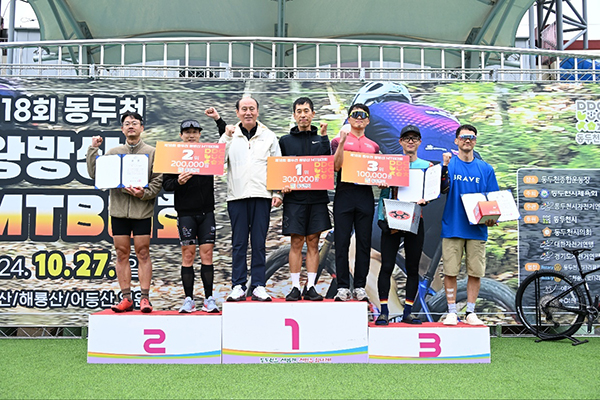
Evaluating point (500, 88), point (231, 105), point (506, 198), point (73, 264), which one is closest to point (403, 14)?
point (500, 88)

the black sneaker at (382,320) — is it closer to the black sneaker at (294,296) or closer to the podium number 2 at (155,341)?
the black sneaker at (294,296)

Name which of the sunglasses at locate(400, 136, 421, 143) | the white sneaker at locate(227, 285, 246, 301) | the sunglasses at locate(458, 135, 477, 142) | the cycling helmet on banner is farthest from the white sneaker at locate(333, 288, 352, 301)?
the cycling helmet on banner

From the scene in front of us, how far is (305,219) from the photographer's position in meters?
4.23

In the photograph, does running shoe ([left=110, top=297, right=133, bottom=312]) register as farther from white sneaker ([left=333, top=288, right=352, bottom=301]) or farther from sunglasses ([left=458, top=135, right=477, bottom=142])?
sunglasses ([left=458, top=135, right=477, bottom=142])

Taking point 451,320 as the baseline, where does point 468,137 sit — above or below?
above

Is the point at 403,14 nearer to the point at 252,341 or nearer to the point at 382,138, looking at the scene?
the point at 382,138

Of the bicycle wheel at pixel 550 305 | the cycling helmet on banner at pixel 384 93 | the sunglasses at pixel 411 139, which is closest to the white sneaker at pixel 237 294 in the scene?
the sunglasses at pixel 411 139

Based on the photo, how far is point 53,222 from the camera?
16.8 feet

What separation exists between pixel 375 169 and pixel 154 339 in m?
2.23

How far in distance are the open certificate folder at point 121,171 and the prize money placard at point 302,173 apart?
A: 1.08 m

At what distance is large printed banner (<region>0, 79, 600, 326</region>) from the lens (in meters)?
5.09

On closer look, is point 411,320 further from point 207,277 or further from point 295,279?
point 207,277

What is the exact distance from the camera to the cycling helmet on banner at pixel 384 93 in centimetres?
538

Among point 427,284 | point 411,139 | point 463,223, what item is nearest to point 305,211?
point 411,139
